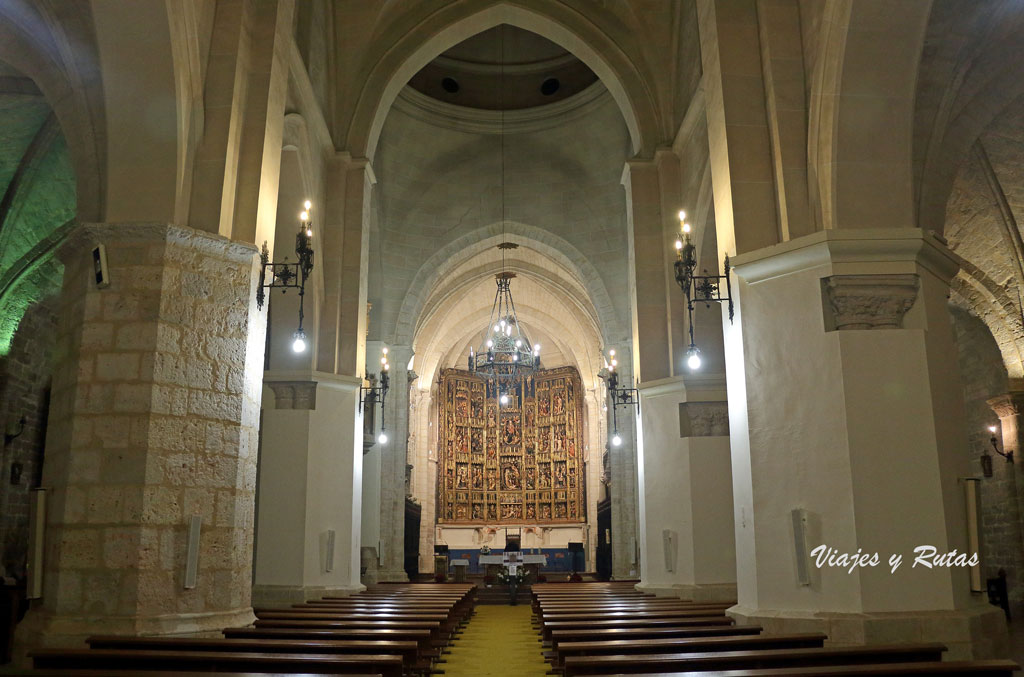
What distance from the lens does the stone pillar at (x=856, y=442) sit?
6.59 metres

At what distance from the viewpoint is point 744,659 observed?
15.1 feet

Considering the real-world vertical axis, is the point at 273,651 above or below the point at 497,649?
above

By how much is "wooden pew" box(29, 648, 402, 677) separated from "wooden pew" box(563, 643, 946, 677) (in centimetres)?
108

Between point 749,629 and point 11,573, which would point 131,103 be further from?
point 11,573

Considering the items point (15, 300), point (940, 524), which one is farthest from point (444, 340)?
point (940, 524)

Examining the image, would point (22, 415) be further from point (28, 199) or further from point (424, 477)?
point (424, 477)

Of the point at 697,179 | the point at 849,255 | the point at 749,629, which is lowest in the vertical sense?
the point at 749,629

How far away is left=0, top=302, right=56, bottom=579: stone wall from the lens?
42.9 feet

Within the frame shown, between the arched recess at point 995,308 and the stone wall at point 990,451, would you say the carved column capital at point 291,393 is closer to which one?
the arched recess at point 995,308

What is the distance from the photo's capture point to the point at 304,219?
8055 mm

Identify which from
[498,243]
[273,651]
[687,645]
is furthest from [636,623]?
[498,243]

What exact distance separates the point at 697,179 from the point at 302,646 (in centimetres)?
883

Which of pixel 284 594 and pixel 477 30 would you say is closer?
pixel 284 594

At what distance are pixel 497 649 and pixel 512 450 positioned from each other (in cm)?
2121
